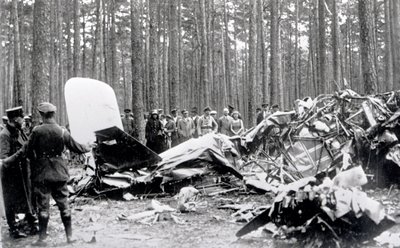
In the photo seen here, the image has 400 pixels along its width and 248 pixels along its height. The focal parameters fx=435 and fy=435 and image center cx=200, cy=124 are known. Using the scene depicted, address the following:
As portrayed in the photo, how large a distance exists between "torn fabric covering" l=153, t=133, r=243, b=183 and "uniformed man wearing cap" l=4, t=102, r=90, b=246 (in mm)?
3029

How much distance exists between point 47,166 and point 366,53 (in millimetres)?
9412

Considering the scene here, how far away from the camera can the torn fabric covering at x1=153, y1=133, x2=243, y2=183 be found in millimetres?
8820

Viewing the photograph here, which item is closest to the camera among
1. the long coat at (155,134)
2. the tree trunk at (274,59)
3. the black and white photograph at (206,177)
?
the black and white photograph at (206,177)

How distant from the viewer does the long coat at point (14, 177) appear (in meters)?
6.44

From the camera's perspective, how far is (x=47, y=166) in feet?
19.5

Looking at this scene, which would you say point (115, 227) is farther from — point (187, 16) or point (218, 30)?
point (218, 30)

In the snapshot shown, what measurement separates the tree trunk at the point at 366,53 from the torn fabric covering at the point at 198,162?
4.96 metres

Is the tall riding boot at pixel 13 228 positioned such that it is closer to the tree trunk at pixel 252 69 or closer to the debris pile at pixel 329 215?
the debris pile at pixel 329 215

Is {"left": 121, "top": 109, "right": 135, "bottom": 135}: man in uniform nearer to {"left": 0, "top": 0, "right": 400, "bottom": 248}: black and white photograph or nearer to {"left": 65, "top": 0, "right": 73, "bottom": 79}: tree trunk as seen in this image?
{"left": 0, "top": 0, "right": 400, "bottom": 248}: black and white photograph

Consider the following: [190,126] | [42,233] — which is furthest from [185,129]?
[42,233]

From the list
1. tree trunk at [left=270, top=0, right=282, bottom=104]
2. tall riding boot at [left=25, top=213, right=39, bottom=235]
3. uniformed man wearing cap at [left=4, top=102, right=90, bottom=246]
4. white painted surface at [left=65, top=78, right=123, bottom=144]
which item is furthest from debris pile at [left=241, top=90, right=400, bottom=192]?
tree trunk at [left=270, top=0, right=282, bottom=104]

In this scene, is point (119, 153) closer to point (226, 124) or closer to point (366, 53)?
point (226, 124)

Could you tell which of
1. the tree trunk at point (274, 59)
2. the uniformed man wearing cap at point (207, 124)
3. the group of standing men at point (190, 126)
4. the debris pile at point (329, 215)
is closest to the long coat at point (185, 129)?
the group of standing men at point (190, 126)

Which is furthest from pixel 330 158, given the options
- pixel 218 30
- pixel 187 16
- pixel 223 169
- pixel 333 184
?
pixel 218 30
